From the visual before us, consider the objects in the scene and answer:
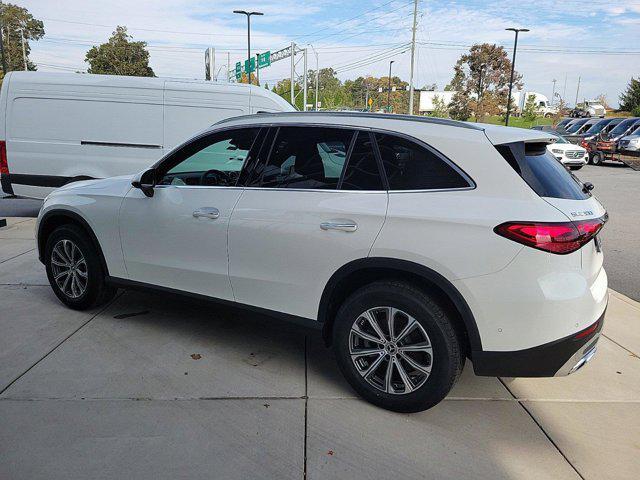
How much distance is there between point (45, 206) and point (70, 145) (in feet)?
14.6

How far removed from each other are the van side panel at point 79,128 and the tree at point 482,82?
176 ft

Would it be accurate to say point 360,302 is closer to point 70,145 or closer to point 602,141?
point 70,145

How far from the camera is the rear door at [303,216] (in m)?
3.12

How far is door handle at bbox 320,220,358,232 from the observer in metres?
3.09

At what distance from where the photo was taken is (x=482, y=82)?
5972cm

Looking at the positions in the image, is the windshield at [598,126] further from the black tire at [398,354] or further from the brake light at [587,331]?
the black tire at [398,354]

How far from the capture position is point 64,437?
2855mm

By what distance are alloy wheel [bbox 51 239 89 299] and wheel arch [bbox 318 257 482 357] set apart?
2.42 metres

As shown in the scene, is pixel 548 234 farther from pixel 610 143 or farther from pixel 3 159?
pixel 610 143

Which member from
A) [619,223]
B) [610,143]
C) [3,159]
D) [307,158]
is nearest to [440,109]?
[610,143]

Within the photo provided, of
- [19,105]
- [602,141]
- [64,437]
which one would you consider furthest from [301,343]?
[602,141]

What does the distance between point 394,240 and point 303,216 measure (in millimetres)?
627

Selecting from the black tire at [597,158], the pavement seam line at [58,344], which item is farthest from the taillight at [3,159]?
the black tire at [597,158]

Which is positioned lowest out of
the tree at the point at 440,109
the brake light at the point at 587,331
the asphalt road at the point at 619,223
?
the asphalt road at the point at 619,223
